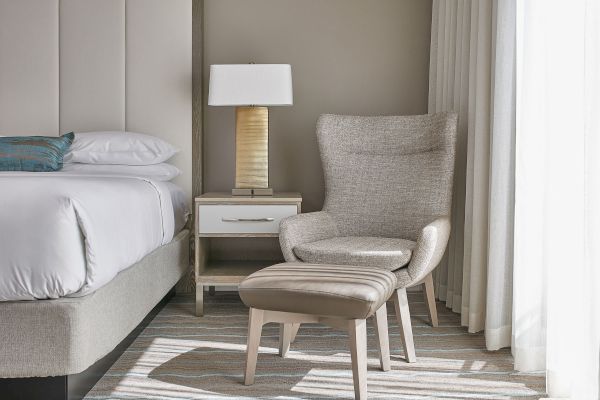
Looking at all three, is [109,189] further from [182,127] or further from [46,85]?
[46,85]

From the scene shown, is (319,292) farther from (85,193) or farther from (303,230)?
(303,230)

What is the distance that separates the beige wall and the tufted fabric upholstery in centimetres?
52

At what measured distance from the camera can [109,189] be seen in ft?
7.48

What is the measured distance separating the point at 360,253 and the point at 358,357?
64cm

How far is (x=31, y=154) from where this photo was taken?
10.2ft

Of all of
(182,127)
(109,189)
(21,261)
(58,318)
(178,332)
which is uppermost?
(182,127)

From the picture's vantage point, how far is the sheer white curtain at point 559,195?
1.78 meters

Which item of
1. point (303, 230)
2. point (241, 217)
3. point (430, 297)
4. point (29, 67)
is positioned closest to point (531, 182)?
point (430, 297)

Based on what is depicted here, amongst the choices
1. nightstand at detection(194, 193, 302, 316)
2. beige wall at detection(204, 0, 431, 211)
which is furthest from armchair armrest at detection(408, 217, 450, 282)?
beige wall at detection(204, 0, 431, 211)

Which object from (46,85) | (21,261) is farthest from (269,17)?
(21,261)

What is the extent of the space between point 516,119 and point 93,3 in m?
2.36

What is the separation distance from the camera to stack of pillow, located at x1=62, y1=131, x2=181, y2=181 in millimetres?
3293

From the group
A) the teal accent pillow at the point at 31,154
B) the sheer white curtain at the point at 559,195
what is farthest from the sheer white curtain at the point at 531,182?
the teal accent pillow at the point at 31,154

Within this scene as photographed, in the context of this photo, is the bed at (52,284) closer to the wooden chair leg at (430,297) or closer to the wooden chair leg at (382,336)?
the wooden chair leg at (382,336)
